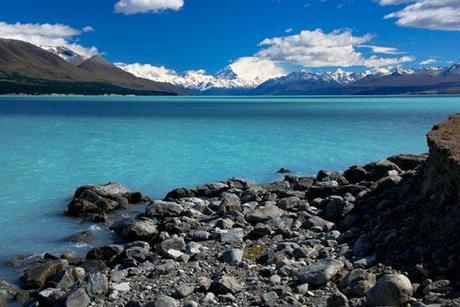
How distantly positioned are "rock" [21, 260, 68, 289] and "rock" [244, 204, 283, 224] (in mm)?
7666

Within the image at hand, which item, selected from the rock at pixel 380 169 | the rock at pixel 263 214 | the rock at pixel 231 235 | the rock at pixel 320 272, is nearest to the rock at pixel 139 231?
the rock at pixel 231 235

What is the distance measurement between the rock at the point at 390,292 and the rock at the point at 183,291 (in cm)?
438

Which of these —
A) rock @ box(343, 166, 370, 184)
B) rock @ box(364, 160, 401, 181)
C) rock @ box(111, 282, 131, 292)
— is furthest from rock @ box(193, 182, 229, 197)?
rock @ box(111, 282, 131, 292)

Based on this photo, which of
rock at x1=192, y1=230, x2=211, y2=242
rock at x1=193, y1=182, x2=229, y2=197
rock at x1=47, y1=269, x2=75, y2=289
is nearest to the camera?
rock at x1=47, y1=269, x2=75, y2=289

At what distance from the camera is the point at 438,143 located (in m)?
20.0

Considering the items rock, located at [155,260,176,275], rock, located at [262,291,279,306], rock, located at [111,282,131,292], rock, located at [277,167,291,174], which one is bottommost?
rock, located at [277,167,291,174]

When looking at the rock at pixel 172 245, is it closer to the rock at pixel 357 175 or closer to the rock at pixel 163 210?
the rock at pixel 163 210

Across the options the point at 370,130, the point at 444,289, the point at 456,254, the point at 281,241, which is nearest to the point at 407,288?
the point at 444,289

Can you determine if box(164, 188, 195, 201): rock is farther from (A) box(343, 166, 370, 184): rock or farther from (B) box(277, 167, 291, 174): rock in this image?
(B) box(277, 167, 291, 174): rock

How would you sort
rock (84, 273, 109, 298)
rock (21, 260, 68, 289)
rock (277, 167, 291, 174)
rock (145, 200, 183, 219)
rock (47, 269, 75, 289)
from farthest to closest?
rock (277, 167, 291, 174) → rock (145, 200, 183, 219) → rock (21, 260, 68, 289) → rock (47, 269, 75, 289) → rock (84, 273, 109, 298)

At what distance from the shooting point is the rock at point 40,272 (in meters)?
17.2

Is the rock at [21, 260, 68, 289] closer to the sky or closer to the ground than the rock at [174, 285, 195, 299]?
closer to the ground

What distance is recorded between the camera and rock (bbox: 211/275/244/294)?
14.6 m

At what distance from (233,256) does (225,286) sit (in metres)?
2.92
